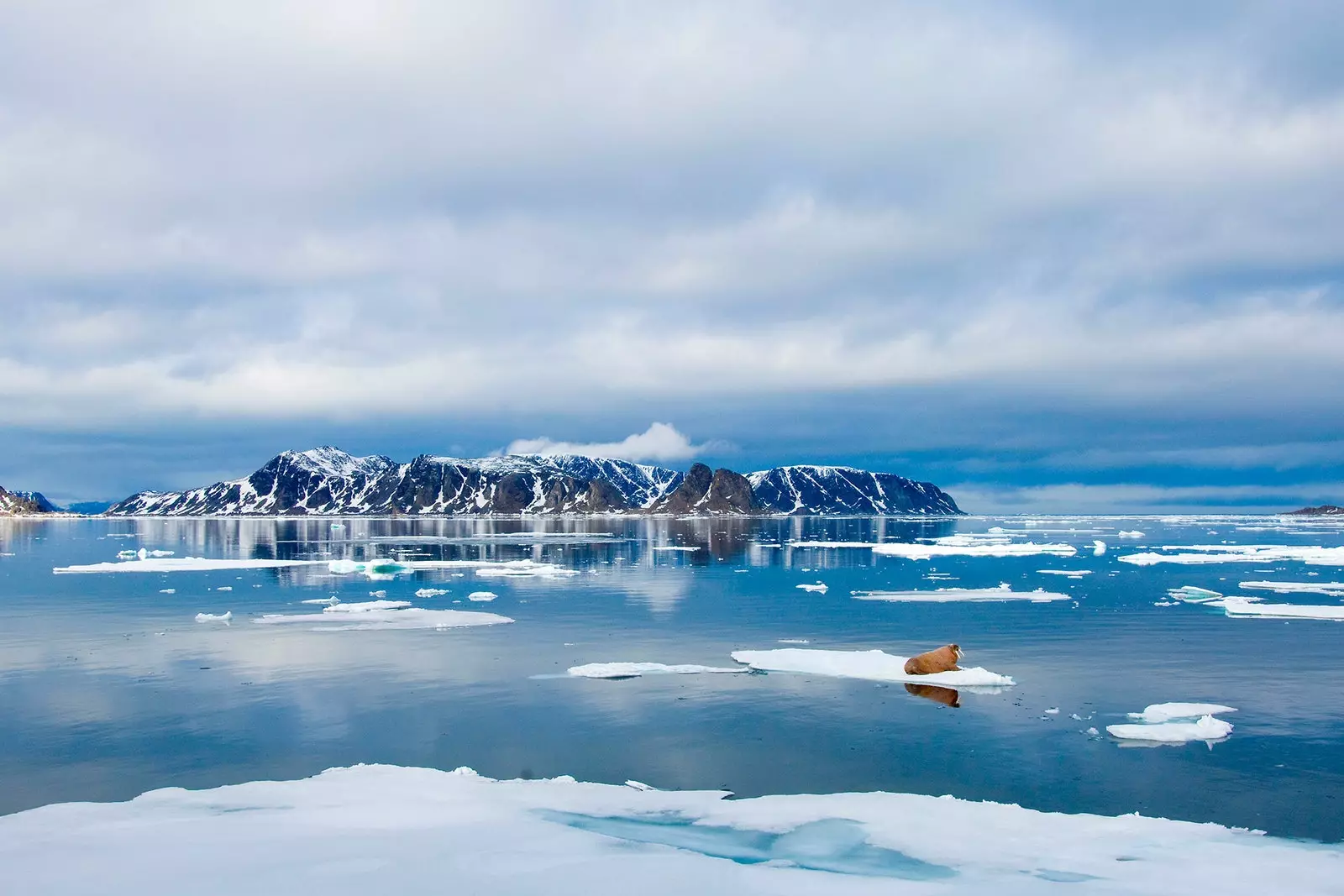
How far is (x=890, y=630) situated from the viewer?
3581cm

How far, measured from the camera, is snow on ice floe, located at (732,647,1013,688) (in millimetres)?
25125

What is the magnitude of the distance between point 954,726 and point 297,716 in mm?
15321

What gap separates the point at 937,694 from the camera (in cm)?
2384

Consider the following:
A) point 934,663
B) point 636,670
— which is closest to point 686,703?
point 636,670

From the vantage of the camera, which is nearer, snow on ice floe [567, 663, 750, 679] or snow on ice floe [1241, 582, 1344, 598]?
snow on ice floe [567, 663, 750, 679]

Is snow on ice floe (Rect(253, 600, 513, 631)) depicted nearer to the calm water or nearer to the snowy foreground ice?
the calm water

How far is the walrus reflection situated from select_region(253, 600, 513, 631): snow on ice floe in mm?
19264

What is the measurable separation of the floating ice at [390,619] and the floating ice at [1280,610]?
32895mm

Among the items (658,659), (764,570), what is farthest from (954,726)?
(764,570)

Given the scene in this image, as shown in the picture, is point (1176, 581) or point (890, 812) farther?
point (1176, 581)

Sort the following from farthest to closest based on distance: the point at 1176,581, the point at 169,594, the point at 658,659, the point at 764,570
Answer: the point at 764,570
the point at 1176,581
the point at 169,594
the point at 658,659

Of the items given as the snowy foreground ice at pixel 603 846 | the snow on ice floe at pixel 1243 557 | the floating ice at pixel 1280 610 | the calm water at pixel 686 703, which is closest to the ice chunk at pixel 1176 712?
the calm water at pixel 686 703

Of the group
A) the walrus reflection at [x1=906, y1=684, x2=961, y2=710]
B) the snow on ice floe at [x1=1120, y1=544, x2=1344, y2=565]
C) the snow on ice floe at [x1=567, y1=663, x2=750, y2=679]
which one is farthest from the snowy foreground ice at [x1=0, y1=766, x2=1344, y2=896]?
the snow on ice floe at [x1=1120, y1=544, x2=1344, y2=565]

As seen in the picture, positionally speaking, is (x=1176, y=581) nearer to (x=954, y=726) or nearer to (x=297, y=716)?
(x=954, y=726)
